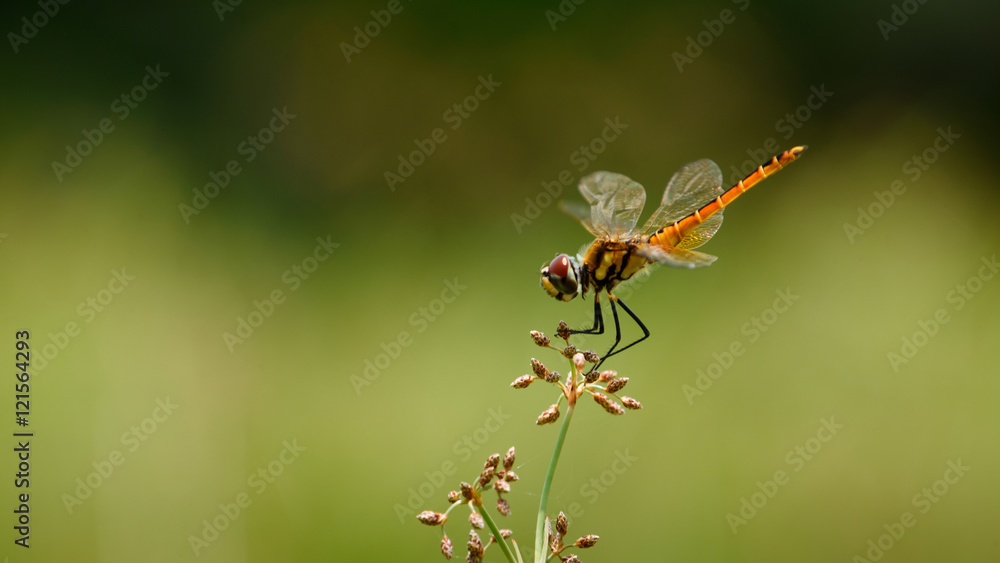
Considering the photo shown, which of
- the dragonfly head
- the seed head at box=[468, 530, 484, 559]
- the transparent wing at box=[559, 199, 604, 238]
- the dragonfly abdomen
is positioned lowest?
the seed head at box=[468, 530, 484, 559]

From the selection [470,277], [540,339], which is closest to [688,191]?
[540,339]

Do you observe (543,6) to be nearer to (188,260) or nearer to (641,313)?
(641,313)

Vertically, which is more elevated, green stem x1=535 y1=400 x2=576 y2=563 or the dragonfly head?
the dragonfly head

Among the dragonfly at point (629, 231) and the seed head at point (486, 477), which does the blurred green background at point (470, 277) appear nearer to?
the dragonfly at point (629, 231)

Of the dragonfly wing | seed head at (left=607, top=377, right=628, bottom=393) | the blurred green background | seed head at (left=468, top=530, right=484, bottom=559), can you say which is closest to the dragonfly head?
the dragonfly wing

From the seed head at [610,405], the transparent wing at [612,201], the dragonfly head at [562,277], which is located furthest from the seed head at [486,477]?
the transparent wing at [612,201]

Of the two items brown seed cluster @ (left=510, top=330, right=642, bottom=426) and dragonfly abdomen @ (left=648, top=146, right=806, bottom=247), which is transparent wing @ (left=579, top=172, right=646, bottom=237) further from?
brown seed cluster @ (left=510, top=330, right=642, bottom=426)

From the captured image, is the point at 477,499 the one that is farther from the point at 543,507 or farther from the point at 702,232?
the point at 702,232
